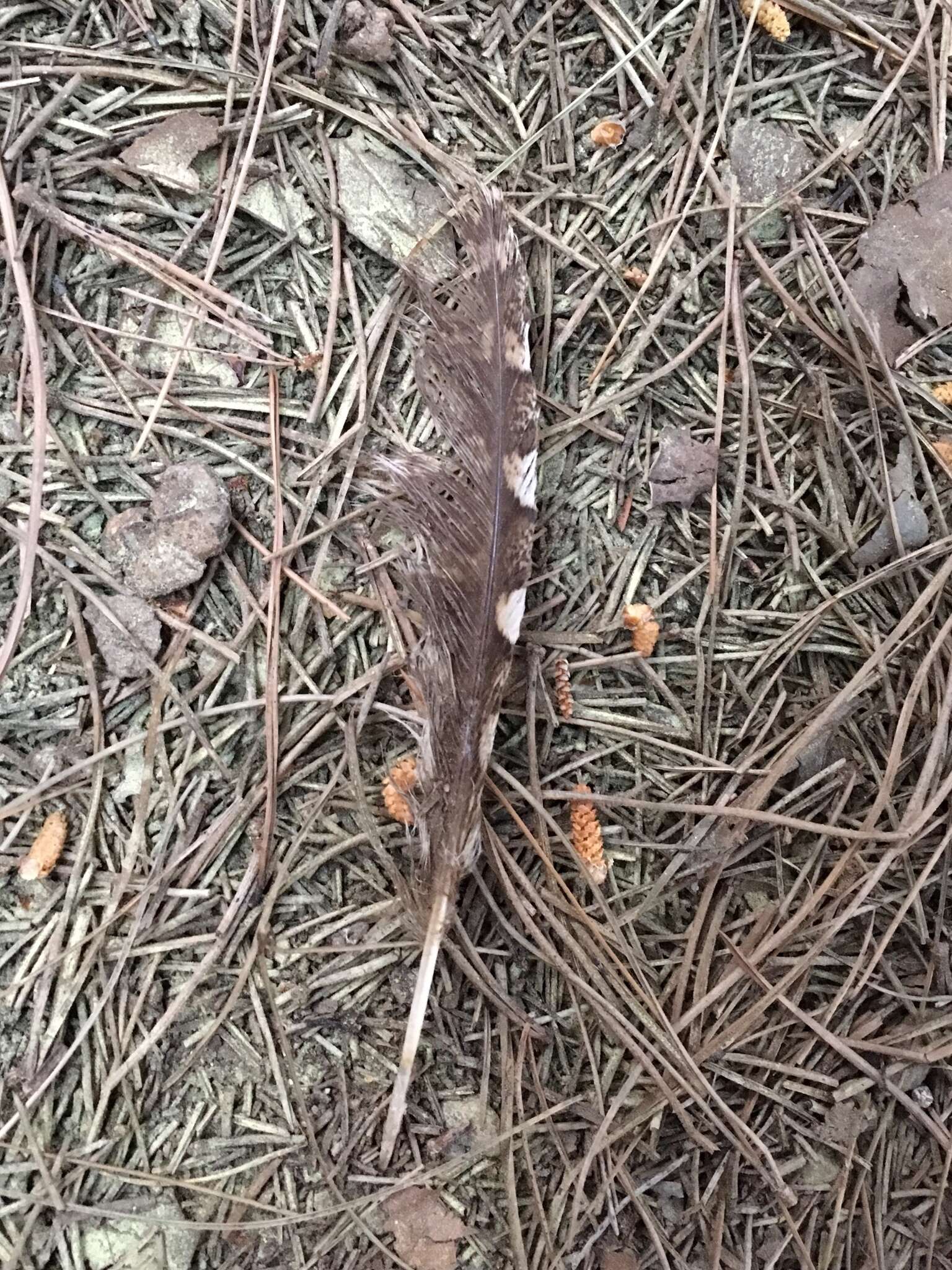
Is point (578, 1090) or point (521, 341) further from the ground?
point (521, 341)

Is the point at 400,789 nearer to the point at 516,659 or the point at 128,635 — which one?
the point at 516,659

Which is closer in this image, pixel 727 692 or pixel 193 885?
pixel 193 885

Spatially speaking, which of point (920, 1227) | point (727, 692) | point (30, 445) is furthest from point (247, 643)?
point (920, 1227)

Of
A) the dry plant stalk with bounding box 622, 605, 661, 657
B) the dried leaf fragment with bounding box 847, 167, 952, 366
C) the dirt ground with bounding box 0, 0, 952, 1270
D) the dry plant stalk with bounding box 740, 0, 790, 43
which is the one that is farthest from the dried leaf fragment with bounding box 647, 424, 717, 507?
the dry plant stalk with bounding box 740, 0, 790, 43

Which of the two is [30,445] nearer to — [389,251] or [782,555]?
[389,251]

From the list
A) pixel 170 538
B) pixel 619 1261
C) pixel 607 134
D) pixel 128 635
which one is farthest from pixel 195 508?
pixel 619 1261

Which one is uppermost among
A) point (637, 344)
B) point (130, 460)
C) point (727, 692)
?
point (637, 344)

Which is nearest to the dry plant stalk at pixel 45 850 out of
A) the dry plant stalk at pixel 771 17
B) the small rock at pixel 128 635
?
the small rock at pixel 128 635
